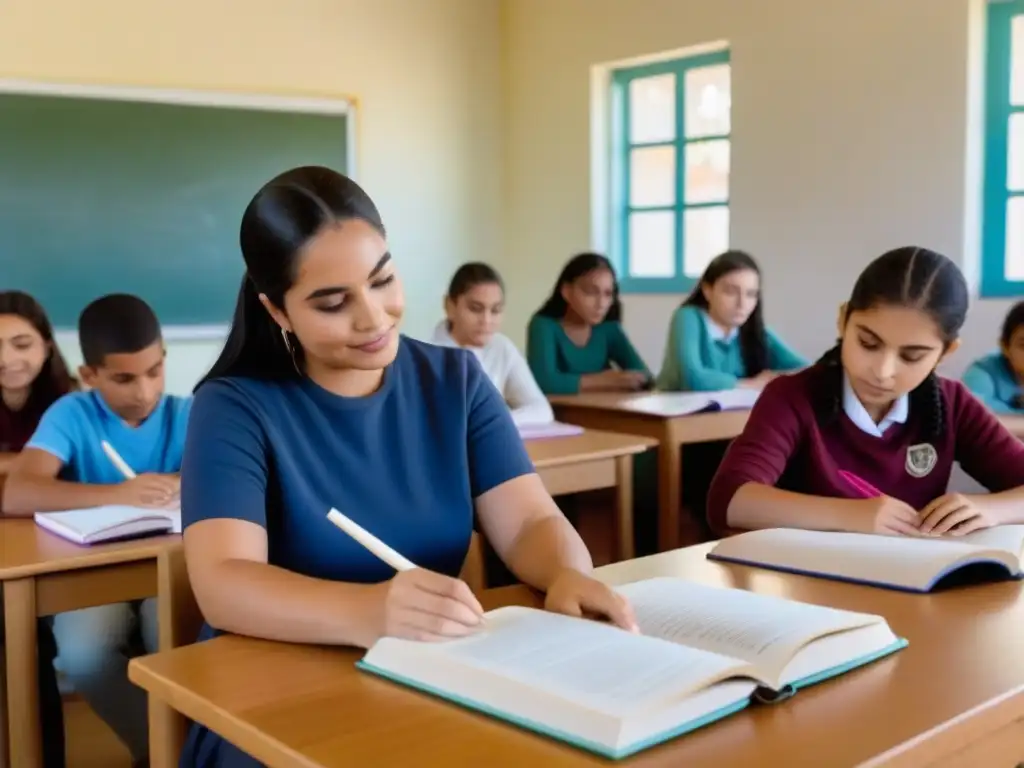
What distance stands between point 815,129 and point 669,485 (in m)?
1.83

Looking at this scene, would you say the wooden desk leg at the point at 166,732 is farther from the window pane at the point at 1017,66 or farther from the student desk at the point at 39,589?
the window pane at the point at 1017,66

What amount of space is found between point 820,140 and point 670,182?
909 mm

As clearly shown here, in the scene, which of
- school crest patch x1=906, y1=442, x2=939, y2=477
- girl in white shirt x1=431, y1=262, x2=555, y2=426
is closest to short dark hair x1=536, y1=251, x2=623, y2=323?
girl in white shirt x1=431, y1=262, x2=555, y2=426

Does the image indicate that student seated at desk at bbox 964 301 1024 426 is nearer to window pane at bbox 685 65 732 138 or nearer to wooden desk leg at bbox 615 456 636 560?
wooden desk leg at bbox 615 456 636 560

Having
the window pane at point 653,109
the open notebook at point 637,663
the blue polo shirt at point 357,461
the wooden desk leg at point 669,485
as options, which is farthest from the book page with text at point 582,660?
the window pane at point 653,109

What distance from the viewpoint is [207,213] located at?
4715 millimetres

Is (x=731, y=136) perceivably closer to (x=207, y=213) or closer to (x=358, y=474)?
(x=207, y=213)

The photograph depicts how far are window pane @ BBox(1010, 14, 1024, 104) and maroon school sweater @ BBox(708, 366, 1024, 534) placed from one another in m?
2.48

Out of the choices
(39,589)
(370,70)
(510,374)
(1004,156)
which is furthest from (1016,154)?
(39,589)

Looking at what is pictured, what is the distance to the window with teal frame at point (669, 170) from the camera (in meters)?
4.82

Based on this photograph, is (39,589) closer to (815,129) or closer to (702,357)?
(702,357)

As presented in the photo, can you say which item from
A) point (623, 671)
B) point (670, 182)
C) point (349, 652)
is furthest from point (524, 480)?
point (670, 182)

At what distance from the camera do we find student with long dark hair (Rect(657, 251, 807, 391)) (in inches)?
153

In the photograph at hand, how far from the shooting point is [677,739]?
2.74 feet
